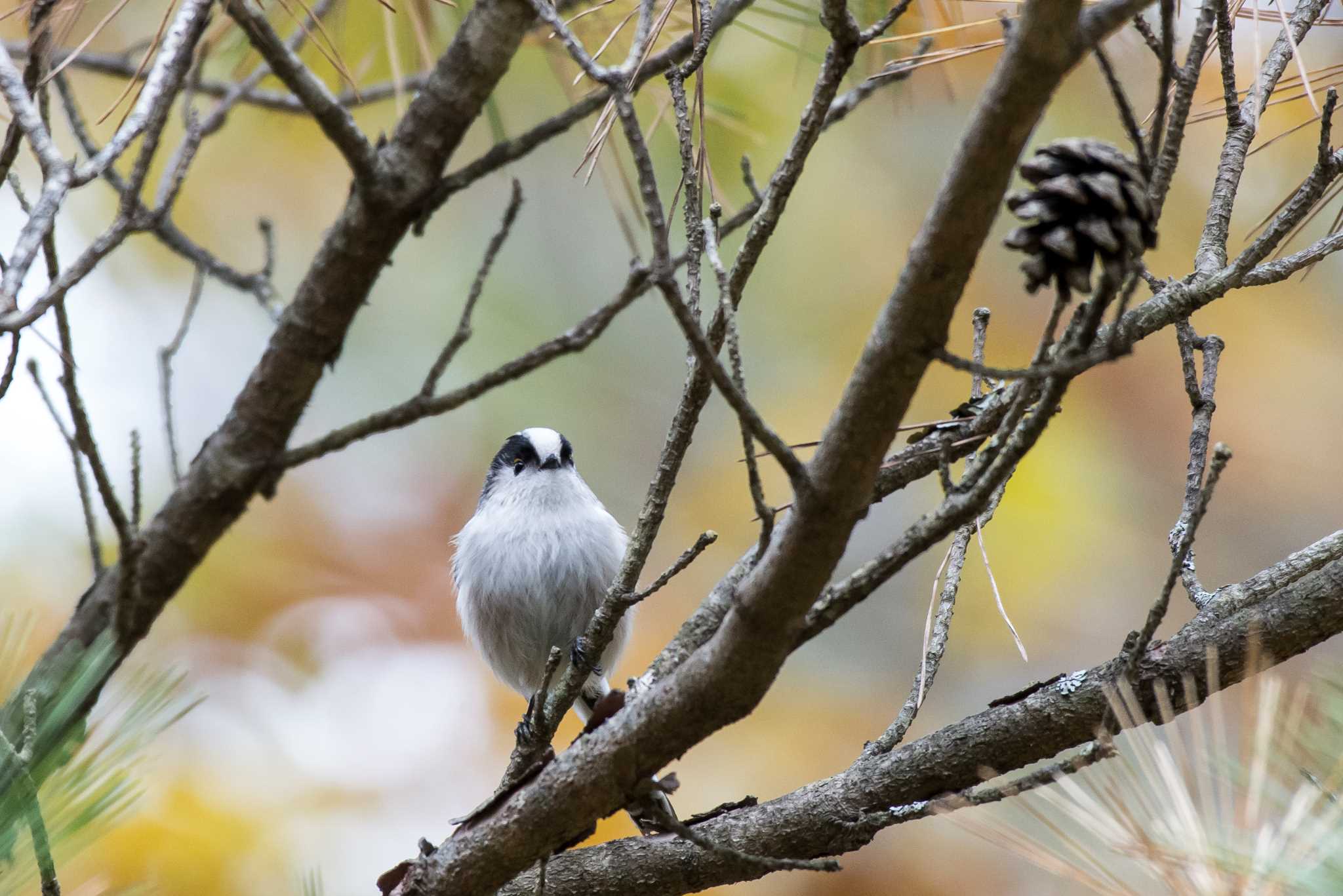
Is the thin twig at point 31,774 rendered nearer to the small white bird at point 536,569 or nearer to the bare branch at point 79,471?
the bare branch at point 79,471

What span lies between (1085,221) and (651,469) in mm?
3838

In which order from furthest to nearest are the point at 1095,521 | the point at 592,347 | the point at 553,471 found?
the point at 592,347 < the point at 1095,521 < the point at 553,471

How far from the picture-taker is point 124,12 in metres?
2.82

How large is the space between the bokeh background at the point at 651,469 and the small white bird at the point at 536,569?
915mm

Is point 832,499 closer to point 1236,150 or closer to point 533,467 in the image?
point 1236,150

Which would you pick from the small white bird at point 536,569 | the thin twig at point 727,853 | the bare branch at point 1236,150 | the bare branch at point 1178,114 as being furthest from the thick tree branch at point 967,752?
the small white bird at point 536,569

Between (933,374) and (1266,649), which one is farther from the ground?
(933,374)

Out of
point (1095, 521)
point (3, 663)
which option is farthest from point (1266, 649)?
point (1095, 521)

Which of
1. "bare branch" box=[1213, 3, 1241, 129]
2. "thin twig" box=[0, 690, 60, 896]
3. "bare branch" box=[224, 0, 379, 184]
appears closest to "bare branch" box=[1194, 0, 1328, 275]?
"bare branch" box=[1213, 3, 1241, 129]

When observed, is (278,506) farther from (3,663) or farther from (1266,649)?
(1266,649)

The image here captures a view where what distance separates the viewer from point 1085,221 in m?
0.90

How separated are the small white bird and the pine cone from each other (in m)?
Result: 2.04

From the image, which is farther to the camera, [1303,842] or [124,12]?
[124,12]

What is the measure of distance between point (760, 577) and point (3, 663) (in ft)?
2.60
